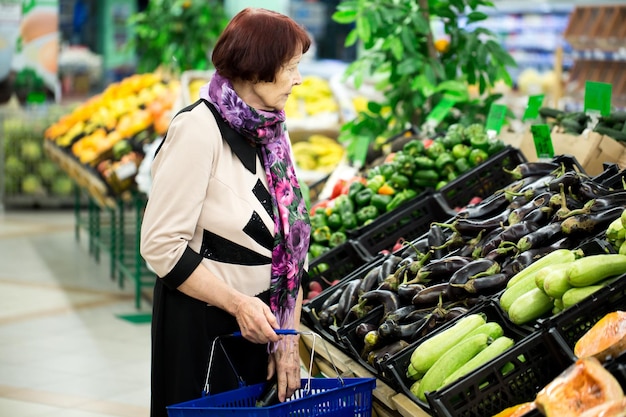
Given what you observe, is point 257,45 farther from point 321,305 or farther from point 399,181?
point 399,181

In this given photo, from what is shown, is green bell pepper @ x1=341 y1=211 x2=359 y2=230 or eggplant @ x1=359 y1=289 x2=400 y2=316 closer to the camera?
eggplant @ x1=359 y1=289 x2=400 y2=316

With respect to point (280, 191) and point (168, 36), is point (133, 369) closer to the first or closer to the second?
point (280, 191)

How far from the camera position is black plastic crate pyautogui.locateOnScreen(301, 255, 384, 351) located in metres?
2.87

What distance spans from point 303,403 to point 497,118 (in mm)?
2488

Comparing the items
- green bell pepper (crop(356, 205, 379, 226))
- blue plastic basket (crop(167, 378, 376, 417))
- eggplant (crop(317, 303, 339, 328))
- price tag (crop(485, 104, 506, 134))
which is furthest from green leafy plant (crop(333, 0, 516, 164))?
blue plastic basket (crop(167, 378, 376, 417))

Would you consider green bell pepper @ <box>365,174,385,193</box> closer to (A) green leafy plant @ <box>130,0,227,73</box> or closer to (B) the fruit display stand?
(B) the fruit display stand

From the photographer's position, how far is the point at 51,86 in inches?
449

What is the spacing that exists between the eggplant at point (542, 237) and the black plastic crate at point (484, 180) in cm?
100

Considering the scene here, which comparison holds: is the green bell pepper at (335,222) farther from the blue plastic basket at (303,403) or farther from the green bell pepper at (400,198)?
the blue plastic basket at (303,403)

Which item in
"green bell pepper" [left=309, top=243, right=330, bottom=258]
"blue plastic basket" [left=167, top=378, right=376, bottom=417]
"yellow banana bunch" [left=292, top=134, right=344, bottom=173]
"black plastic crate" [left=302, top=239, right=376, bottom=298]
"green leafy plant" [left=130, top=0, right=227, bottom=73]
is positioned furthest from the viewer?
"green leafy plant" [left=130, top=0, right=227, bottom=73]

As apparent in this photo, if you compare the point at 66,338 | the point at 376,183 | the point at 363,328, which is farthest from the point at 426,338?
the point at 66,338

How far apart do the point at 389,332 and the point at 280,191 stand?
0.53 m

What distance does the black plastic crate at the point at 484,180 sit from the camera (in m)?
3.56

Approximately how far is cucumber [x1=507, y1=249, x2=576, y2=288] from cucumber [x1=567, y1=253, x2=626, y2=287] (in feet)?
0.60
